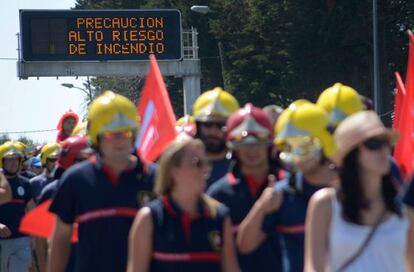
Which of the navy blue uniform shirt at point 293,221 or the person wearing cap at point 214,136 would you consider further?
the person wearing cap at point 214,136

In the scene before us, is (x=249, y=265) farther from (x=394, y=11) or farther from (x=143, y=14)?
(x=394, y=11)

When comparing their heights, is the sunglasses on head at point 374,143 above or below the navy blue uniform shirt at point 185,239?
above

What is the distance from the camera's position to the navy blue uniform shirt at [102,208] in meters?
6.98

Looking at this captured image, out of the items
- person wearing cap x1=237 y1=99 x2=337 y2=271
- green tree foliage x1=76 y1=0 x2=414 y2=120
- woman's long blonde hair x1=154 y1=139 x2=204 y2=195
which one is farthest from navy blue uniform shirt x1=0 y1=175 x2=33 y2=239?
green tree foliage x1=76 y1=0 x2=414 y2=120

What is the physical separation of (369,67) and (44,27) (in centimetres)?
1478

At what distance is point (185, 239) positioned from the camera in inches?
236

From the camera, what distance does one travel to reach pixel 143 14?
35125 millimetres

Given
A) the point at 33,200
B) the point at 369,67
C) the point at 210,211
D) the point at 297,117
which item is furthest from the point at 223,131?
the point at 369,67

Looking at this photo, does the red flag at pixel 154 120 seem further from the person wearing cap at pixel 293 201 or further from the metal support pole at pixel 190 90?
the metal support pole at pixel 190 90

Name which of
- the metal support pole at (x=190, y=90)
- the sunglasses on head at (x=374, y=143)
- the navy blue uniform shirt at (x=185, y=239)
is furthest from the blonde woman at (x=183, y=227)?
the metal support pole at (x=190, y=90)

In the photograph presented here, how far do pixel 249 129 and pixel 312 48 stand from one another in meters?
38.8

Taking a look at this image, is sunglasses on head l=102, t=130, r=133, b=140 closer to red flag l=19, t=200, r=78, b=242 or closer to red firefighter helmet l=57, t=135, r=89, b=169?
red flag l=19, t=200, r=78, b=242

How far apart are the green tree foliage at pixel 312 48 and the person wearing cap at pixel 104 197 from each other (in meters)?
35.6

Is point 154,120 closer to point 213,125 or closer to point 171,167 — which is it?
point 213,125
